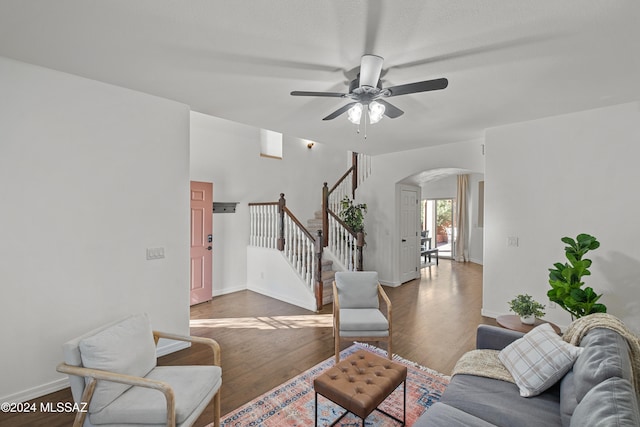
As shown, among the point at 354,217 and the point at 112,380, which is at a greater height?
the point at 354,217

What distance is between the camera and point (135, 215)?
2.96 m

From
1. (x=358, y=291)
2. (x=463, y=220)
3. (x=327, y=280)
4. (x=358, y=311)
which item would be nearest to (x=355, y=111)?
(x=358, y=291)

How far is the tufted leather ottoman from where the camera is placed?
1.79 m

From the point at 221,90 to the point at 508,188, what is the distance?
3920 millimetres

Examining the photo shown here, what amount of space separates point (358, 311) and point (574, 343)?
1860 millimetres

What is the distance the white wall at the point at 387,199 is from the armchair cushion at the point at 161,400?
468 cm

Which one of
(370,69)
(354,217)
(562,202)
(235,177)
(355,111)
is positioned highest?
(370,69)

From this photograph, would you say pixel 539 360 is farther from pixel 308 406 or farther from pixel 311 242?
pixel 311 242

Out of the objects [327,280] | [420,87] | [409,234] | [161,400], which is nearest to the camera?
[161,400]

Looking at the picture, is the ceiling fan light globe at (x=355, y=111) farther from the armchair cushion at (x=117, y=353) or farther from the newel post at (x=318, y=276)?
the newel post at (x=318, y=276)

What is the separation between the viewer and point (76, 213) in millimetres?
2621

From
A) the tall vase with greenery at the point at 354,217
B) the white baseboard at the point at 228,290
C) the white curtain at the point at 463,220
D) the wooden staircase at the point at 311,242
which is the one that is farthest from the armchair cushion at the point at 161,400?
the white curtain at the point at 463,220

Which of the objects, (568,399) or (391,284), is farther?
(391,284)

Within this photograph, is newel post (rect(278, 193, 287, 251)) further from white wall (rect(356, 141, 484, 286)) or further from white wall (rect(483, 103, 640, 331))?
white wall (rect(483, 103, 640, 331))
